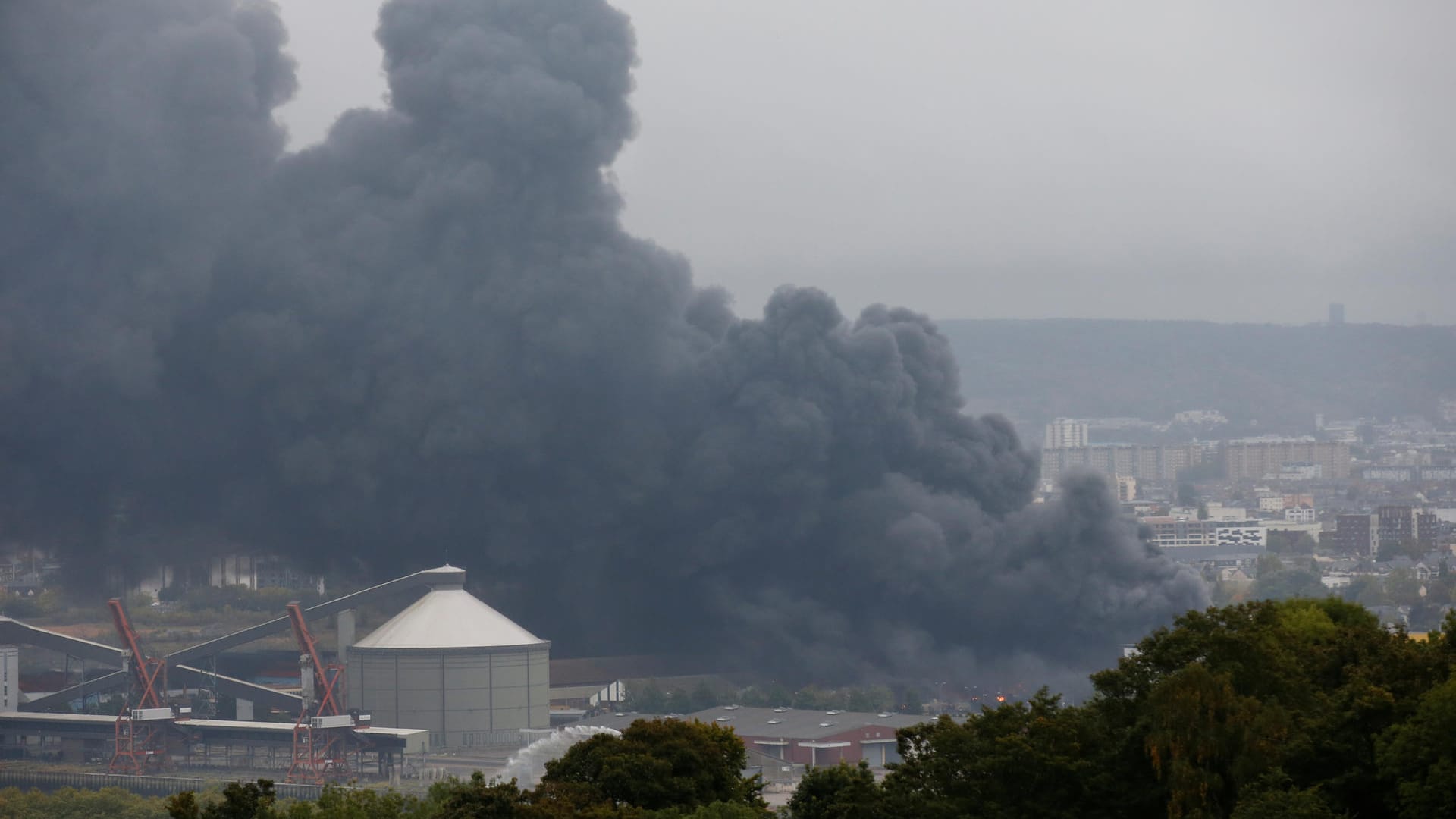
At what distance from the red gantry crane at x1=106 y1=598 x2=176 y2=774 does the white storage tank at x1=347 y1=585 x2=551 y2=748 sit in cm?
729

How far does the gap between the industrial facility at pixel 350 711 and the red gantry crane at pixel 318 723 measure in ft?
0.20

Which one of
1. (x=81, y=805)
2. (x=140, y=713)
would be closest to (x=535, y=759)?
(x=81, y=805)

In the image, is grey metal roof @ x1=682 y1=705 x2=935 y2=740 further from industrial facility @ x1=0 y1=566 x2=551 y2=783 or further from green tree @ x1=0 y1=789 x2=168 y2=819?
green tree @ x1=0 y1=789 x2=168 y2=819

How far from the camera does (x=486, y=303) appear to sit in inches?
3570

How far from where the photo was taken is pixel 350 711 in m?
76.8

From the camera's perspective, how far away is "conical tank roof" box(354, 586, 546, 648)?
77625 mm

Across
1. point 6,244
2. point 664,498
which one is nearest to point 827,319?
point 664,498

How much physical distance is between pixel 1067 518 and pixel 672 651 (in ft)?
60.7

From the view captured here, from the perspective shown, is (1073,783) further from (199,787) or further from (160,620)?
(160,620)

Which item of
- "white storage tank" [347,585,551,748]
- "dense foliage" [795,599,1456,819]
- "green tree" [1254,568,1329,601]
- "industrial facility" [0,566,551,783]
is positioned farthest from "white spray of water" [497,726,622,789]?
"green tree" [1254,568,1329,601]

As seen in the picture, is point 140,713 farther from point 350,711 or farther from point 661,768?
point 661,768

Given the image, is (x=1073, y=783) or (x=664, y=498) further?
(x=664, y=498)

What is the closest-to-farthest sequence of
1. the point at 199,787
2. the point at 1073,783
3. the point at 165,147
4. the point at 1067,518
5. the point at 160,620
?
1. the point at 1073,783
2. the point at 199,787
3. the point at 1067,518
4. the point at 165,147
5. the point at 160,620

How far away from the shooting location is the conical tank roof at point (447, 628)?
77.6m
